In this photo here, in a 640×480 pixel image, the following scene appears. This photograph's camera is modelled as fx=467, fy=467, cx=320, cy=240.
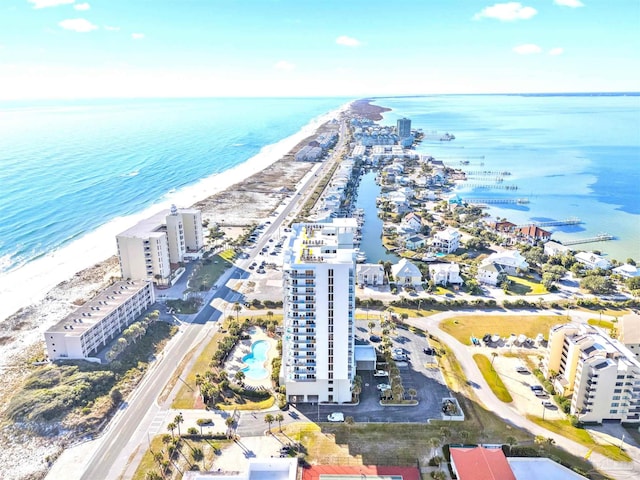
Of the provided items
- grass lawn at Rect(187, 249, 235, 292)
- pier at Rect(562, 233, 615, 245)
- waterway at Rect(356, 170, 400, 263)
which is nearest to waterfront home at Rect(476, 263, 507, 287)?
waterway at Rect(356, 170, 400, 263)

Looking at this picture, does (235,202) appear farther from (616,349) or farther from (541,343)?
(616,349)

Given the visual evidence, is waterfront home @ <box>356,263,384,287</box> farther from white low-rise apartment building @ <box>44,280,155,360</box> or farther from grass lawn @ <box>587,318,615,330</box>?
white low-rise apartment building @ <box>44,280,155,360</box>

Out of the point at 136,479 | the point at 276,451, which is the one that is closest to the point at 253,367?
the point at 276,451

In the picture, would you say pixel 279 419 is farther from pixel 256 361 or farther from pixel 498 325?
pixel 498 325

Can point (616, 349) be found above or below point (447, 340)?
above

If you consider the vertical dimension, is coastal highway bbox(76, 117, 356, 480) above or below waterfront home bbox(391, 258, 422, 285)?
below

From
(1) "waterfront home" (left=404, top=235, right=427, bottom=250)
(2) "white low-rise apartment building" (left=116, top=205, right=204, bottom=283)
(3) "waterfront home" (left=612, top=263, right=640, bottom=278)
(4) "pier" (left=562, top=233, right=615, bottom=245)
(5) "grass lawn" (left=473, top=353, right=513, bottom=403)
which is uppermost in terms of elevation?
(2) "white low-rise apartment building" (left=116, top=205, right=204, bottom=283)

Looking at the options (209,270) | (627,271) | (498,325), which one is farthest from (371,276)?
(627,271)
